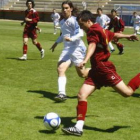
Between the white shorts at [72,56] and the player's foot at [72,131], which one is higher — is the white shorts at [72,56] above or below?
above

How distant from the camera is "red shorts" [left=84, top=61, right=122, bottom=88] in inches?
273

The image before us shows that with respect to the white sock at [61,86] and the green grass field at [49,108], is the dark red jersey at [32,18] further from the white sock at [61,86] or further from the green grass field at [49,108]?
the white sock at [61,86]

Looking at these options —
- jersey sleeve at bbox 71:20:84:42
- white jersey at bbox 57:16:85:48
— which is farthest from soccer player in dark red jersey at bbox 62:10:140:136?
white jersey at bbox 57:16:85:48

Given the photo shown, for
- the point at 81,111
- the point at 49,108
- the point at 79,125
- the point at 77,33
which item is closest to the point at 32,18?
the point at 77,33

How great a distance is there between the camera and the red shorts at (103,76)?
22.8 feet

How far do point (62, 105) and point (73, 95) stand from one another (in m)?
1.19

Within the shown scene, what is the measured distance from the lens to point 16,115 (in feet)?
25.2

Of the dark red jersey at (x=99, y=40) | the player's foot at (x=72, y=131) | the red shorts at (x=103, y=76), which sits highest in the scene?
the dark red jersey at (x=99, y=40)

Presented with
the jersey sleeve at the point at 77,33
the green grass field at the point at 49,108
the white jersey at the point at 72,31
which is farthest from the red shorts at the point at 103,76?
the white jersey at the point at 72,31

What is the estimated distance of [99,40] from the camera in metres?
6.88

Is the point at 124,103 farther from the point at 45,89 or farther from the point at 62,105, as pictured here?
the point at 45,89

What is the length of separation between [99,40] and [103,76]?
2.06 feet

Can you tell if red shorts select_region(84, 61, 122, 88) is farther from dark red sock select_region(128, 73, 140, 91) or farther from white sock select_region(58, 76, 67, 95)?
white sock select_region(58, 76, 67, 95)

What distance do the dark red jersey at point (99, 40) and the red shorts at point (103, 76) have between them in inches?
4.6
